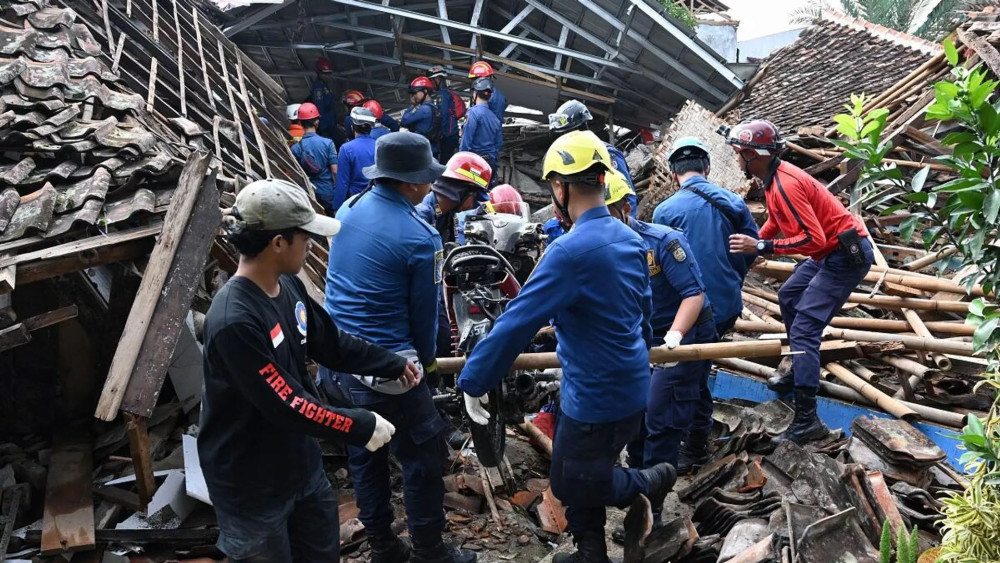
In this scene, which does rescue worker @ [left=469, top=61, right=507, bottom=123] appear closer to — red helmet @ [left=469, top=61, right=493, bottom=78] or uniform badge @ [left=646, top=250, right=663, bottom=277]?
red helmet @ [left=469, top=61, right=493, bottom=78]

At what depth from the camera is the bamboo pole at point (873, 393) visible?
17.7ft

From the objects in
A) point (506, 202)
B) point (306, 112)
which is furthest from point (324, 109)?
point (506, 202)

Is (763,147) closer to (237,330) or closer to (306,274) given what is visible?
(306,274)

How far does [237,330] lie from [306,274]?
311 cm

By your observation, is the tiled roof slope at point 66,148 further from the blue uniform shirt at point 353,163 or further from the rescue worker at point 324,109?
the rescue worker at point 324,109

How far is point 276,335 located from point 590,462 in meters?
1.59

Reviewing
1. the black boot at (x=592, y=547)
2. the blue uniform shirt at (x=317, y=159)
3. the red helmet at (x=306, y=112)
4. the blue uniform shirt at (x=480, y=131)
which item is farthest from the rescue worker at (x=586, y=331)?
the red helmet at (x=306, y=112)

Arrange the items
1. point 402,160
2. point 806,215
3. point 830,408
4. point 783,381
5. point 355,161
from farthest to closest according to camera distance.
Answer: point 355,161
point 783,381
point 830,408
point 806,215
point 402,160

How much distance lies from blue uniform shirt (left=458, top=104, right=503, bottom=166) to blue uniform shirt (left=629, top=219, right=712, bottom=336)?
5.61 meters

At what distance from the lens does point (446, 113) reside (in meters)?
10.7

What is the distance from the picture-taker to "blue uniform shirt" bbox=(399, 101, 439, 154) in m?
10.1

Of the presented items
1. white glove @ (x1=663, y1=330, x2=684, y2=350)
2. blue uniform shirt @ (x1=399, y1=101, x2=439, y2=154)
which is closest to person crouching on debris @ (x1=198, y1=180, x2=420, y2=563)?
white glove @ (x1=663, y1=330, x2=684, y2=350)

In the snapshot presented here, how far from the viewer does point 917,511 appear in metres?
4.37

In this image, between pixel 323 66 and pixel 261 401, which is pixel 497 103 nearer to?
pixel 323 66
